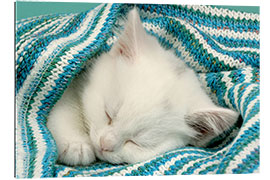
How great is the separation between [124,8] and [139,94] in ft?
1.38

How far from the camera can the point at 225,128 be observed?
0.96m

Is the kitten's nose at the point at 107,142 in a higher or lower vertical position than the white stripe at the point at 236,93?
lower

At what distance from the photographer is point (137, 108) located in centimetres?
90

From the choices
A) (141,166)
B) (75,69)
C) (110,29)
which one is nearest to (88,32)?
(110,29)

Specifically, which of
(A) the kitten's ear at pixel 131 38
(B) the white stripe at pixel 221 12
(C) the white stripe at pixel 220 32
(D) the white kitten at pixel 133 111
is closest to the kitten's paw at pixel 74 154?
(D) the white kitten at pixel 133 111

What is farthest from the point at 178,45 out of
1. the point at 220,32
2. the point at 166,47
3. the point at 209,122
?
the point at 209,122

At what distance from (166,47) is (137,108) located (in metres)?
0.43

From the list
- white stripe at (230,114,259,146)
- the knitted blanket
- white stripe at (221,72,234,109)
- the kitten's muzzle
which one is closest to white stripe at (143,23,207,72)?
the knitted blanket

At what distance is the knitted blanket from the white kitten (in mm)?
52

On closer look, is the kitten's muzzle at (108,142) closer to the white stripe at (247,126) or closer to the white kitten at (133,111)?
the white kitten at (133,111)

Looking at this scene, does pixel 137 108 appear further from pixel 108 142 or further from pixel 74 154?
pixel 74 154

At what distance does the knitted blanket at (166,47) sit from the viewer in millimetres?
854

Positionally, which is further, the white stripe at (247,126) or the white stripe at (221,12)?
the white stripe at (221,12)
